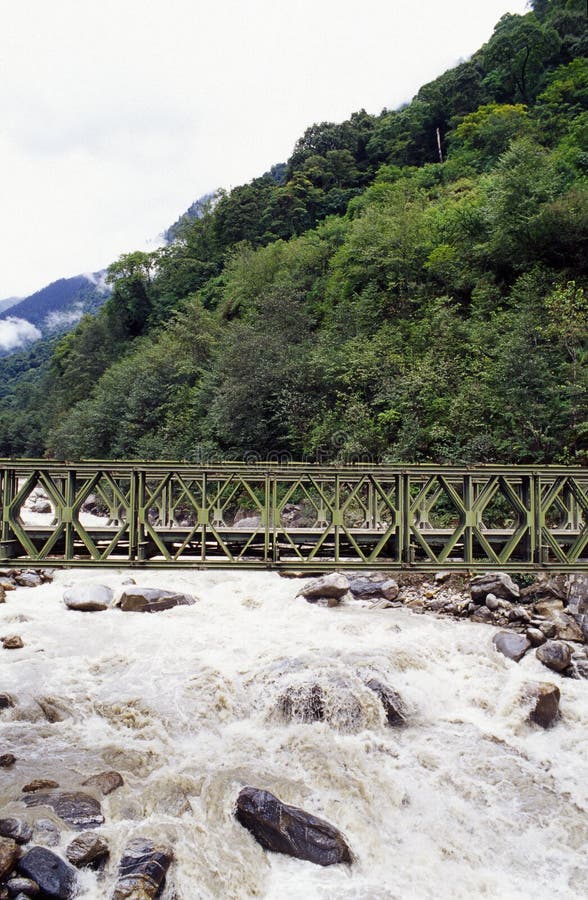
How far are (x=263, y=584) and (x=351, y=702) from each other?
30.1 ft

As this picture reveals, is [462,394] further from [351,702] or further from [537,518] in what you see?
[351,702]

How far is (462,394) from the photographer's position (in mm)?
27359

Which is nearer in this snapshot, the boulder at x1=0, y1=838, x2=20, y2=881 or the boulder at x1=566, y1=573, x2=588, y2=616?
the boulder at x1=0, y1=838, x2=20, y2=881

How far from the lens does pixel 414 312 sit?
3703 cm

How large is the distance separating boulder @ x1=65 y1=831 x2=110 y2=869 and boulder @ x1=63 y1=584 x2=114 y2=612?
33.1 feet

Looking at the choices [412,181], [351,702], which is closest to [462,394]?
[351,702]

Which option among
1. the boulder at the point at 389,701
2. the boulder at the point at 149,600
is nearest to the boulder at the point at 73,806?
the boulder at the point at 389,701

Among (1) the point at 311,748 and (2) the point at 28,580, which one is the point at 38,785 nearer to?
(1) the point at 311,748

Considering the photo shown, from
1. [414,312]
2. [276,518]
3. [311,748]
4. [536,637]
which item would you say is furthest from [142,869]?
[414,312]

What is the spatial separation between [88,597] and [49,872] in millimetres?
11004

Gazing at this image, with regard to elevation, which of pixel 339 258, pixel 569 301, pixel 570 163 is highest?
pixel 570 163

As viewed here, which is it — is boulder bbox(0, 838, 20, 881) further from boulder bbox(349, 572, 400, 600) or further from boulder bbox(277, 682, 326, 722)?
boulder bbox(349, 572, 400, 600)

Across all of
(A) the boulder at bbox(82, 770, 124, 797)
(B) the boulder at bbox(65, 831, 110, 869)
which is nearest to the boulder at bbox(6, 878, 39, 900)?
(B) the boulder at bbox(65, 831, 110, 869)

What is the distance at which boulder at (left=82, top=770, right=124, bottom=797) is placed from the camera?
1030cm
